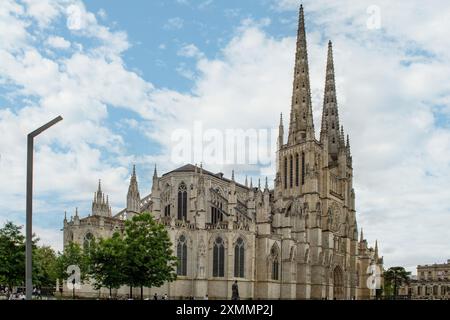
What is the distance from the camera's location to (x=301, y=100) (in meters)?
97.2

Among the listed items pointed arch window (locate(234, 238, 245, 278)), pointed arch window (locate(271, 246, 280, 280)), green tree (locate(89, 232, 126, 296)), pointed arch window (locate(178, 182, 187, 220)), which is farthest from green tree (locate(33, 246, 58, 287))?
pointed arch window (locate(271, 246, 280, 280))

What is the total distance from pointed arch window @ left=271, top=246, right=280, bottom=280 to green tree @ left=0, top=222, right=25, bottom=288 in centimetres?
3420

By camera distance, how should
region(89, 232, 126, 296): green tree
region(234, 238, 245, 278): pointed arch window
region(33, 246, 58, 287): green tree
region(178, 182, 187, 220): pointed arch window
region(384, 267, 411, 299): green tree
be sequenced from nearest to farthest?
region(89, 232, 126, 296): green tree
region(33, 246, 58, 287): green tree
region(234, 238, 245, 278): pointed arch window
region(178, 182, 187, 220): pointed arch window
region(384, 267, 411, 299): green tree

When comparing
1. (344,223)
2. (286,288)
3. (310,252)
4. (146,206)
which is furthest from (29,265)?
(344,223)

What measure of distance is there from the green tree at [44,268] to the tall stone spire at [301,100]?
42.9m

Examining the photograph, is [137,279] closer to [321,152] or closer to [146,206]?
[146,206]

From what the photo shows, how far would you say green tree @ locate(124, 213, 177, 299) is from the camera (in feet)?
159

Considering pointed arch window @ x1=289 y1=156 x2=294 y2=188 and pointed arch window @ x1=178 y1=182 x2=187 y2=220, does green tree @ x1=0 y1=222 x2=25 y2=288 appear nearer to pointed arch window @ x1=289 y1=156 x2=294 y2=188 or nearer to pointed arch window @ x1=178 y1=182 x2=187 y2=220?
pointed arch window @ x1=178 y1=182 x2=187 y2=220

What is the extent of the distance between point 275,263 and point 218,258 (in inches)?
430

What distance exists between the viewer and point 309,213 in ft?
296

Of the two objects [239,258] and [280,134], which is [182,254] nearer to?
[239,258]

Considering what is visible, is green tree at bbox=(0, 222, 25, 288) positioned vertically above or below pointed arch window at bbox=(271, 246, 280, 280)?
above
